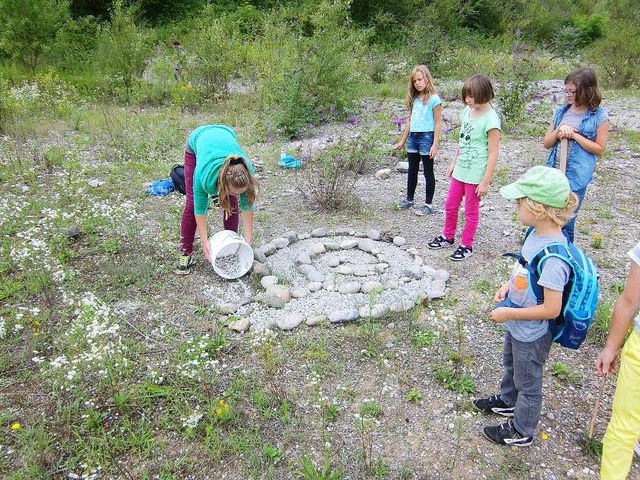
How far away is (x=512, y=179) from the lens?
20.2 feet

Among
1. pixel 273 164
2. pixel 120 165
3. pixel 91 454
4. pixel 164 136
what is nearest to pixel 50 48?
pixel 164 136

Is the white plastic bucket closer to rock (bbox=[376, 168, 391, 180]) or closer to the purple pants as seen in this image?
the purple pants

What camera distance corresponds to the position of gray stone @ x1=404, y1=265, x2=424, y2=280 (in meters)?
4.04

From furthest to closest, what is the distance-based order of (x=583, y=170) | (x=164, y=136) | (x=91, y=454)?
(x=164, y=136), (x=583, y=170), (x=91, y=454)

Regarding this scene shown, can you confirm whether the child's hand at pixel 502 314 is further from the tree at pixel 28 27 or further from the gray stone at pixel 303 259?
the tree at pixel 28 27

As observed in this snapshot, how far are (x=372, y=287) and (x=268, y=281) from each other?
87 cm

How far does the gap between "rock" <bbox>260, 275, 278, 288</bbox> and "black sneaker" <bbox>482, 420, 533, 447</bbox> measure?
78.9 inches

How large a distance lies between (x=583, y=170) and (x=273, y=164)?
13.8 feet

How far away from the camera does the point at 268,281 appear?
12.9 ft

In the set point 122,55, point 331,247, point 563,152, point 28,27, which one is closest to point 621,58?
point 563,152

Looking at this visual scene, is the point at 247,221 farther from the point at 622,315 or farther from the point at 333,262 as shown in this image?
the point at 622,315

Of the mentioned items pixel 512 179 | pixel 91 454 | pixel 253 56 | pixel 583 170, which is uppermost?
pixel 253 56

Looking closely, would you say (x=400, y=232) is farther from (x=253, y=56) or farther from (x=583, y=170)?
(x=253, y=56)

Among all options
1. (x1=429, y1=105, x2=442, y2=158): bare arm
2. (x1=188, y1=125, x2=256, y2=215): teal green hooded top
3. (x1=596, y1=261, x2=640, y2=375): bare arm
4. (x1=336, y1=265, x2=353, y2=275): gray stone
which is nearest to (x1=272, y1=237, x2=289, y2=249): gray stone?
(x1=336, y1=265, x2=353, y2=275): gray stone
